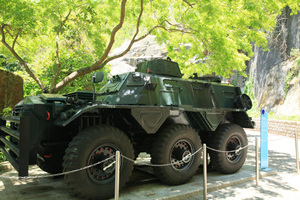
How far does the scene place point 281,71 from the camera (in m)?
21.2

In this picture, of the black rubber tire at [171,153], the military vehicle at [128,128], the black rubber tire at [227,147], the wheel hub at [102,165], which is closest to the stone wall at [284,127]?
the military vehicle at [128,128]

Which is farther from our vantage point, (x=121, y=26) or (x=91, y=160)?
Answer: (x=121, y=26)

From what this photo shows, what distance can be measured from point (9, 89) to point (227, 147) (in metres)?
7.90

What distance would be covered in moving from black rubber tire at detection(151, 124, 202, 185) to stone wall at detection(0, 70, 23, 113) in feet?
22.0

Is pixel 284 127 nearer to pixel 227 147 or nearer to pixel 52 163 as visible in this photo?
pixel 227 147

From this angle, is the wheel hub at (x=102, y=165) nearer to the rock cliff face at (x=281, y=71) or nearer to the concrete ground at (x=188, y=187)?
the concrete ground at (x=188, y=187)

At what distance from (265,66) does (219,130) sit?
19.6 meters

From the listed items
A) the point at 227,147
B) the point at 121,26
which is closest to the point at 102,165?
the point at 227,147

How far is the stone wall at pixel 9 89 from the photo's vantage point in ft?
A: 30.2

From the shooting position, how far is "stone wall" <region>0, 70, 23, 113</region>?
9.21 meters

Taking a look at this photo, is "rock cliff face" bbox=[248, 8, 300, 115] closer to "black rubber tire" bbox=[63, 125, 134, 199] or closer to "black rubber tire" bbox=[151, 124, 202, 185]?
"black rubber tire" bbox=[151, 124, 202, 185]

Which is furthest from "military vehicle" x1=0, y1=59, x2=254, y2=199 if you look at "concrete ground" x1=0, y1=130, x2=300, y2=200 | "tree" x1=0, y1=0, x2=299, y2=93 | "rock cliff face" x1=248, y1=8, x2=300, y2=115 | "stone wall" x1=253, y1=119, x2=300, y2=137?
"rock cliff face" x1=248, y1=8, x2=300, y2=115

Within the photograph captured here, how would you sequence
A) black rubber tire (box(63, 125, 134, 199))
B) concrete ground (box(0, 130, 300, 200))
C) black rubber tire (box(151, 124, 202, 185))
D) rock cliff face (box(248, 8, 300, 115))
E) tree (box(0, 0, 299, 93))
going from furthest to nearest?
1. rock cliff face (box(248, 8, 300, 115))
2. tree (box(0, 0, 299, 93))
3. black rubber tire (box(151, 124, 202, 185))
4. concrete ground (box(0, 130, 300, 200))
5. black rubber tire (box(63, 125, 134, 199))

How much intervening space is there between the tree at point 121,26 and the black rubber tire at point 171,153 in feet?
18.5
